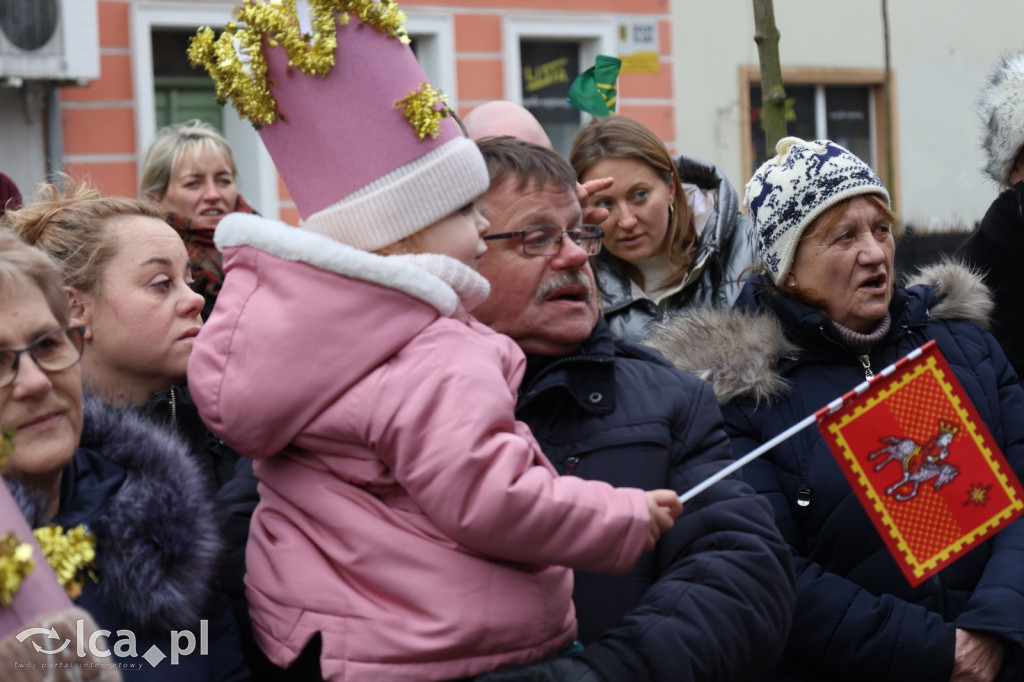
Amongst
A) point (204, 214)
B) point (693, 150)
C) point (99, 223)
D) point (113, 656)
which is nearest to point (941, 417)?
point (113, 656)

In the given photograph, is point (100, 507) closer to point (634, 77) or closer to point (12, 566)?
point (12, 566)

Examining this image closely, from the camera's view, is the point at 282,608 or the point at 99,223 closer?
the point at 282,608

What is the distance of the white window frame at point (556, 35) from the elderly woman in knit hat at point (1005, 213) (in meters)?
6.24

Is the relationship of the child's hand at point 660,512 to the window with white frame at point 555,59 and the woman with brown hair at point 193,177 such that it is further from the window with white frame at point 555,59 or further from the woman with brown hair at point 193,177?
the window with white frame at point 555,59

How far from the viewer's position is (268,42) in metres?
2.21

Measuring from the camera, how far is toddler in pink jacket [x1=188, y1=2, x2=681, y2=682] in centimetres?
198

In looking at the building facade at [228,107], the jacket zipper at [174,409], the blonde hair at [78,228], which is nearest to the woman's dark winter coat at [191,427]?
the jacket zipper at [174,409]

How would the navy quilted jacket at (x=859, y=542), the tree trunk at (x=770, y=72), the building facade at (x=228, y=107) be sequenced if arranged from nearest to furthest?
the navy quilted jacket at (x=859, y=542), the tree trunk at (x=770, y=72), the building facade at (x=228, y=107)

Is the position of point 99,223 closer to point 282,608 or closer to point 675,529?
point 282,608

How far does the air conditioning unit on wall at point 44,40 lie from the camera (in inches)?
332

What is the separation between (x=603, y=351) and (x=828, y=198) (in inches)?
40.1

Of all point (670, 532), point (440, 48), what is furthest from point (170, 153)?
point (440, 48)

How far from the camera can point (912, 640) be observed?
9.41ft

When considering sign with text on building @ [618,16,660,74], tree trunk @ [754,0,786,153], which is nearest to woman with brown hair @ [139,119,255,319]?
tree trunk @ [754,0,786,153]
